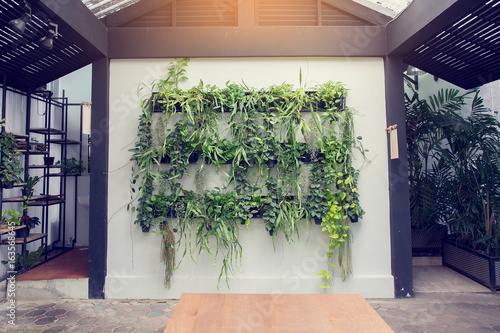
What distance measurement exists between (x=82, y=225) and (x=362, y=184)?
422 cm

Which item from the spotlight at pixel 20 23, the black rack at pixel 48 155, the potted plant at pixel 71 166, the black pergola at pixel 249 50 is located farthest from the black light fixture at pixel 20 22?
the potted plant at pixel 71 166

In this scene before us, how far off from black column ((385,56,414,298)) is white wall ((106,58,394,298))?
63 millimetres

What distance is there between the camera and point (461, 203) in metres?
3.59

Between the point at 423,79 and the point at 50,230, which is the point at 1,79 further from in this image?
the point at 423,79

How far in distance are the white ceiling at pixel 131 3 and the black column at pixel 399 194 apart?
465 millimetres

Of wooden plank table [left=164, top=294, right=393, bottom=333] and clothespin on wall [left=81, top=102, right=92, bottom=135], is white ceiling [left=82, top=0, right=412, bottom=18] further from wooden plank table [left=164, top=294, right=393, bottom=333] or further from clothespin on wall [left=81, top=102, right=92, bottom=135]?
wooden plank table [left=164, top=294, right=393, bottom=333]

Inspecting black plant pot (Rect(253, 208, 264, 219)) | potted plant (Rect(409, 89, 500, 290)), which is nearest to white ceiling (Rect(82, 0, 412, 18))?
potted plant (Rect(409, 89, 500, 290))

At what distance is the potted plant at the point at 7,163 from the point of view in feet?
10.3

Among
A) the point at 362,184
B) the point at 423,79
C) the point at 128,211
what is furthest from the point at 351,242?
the point at 423,79

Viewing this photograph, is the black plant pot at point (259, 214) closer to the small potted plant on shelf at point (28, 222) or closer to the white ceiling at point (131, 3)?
the white ceiling at point (131, 3)

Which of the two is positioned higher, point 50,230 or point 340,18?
point 340,18

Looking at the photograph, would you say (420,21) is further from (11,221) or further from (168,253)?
(11,221)

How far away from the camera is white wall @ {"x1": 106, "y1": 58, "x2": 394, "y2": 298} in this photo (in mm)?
3000

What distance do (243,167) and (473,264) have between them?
3.00m
